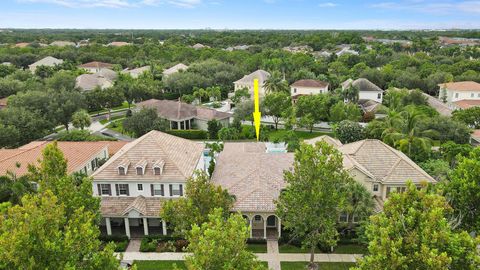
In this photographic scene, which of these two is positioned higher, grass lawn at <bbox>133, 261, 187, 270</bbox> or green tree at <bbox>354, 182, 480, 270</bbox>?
green tree at <bbox>354, 182, 480, 270</bbox>

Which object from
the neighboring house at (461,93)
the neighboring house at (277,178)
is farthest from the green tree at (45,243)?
the neighboring house at (461,93)

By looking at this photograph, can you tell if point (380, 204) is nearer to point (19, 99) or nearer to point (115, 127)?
point (115, 127)

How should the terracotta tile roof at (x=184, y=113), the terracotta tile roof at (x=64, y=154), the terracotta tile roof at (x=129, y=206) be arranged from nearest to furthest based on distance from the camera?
the terracotta tile roof at (x=129, y=206)
the terracotta tile roof at (x=64, y=154)
the terracotta tile roof at (x=184, y=113)

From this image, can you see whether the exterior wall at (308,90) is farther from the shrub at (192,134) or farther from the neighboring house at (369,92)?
the shrub at (192,134)

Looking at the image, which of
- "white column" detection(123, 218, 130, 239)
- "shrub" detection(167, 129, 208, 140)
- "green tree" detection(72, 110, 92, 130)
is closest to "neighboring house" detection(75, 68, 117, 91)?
"green tree" detection(72, 110, 92, 130)

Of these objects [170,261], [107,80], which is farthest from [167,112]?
[170,261]

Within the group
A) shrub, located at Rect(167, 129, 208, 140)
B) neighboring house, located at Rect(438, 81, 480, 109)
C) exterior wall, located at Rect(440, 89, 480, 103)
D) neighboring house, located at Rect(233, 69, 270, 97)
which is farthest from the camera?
neighboring house, located at Rect(233, 69, 270, 97)

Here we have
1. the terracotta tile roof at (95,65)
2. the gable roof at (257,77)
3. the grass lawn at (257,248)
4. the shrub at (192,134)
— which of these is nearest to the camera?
the grass lawn at (257,248)

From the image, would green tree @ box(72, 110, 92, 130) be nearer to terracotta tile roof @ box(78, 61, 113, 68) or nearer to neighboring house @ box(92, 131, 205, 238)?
neighboring house @ box(92, 131, 205, 238)
